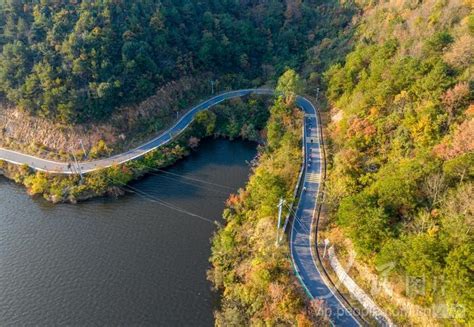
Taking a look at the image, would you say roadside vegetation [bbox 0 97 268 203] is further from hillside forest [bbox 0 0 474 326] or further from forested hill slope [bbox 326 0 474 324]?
forested hill slope [bbox 326 0 474 324]

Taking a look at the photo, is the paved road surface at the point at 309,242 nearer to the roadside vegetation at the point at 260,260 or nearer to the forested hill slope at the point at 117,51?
the roadside vegetation at the point at 260,260

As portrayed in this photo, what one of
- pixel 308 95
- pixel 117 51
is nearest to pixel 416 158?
pixel 308 95

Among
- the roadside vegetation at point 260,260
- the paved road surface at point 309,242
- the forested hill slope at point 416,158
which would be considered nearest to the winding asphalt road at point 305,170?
the paved road surface at point 309,242

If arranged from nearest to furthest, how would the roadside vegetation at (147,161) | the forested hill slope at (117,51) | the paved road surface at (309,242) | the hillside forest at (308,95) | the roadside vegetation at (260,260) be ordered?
1. the hillside forest at (308,95)
2. the paved road surface at (309,242)
3. the roadside vegetation at (260,260)
4. the roadside vegetation at (147,161)
5. the forested hill slope at (117,51)

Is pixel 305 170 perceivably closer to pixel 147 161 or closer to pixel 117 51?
Answer: pixel 147 161

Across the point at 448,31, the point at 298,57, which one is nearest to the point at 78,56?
the point at 298,57

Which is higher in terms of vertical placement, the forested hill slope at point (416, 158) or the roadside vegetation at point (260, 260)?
the forested hill slope at point (416, 158)
